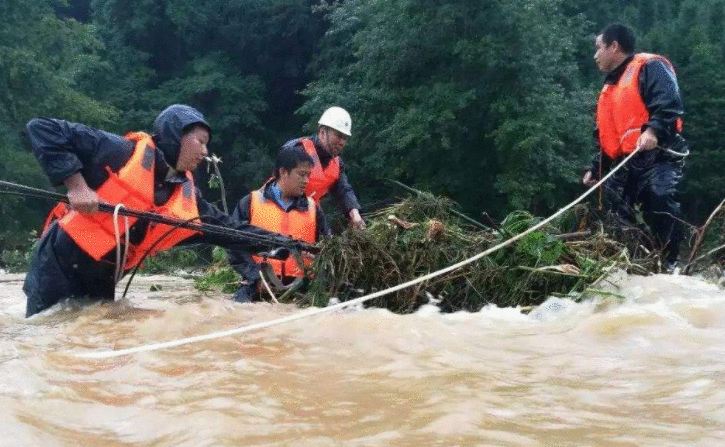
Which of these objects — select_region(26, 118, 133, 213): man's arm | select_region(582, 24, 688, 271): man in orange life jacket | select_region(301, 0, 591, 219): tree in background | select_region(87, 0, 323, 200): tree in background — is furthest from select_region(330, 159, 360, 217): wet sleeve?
select_region(87, 0, 323, 200): tree in background

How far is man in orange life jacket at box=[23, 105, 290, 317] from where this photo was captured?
15.4 ft

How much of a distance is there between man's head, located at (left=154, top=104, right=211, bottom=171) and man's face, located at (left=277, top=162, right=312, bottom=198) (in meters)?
1.15

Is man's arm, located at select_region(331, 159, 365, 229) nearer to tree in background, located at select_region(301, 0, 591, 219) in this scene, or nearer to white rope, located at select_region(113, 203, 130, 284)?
white rope, located at select_region(113, 203, 130, 284)

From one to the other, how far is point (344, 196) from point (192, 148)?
8.62 ft

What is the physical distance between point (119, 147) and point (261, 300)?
1380mm

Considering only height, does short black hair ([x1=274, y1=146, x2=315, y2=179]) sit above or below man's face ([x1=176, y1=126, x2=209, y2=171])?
below

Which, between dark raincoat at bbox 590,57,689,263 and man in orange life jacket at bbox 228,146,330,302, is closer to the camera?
man in orange life jacket at bbox 228,146,330,302

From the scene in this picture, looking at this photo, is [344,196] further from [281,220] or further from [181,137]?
[181,137]

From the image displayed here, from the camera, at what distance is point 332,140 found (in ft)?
24.5

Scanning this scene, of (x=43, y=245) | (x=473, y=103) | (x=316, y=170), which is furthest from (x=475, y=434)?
(x=473, y=103)

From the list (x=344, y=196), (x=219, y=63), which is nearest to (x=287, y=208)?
(x=344, y=196)

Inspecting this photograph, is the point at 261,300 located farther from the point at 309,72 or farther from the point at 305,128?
the point at 309,72

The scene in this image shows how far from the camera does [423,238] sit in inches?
210

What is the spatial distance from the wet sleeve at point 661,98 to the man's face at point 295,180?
2.35 meters
